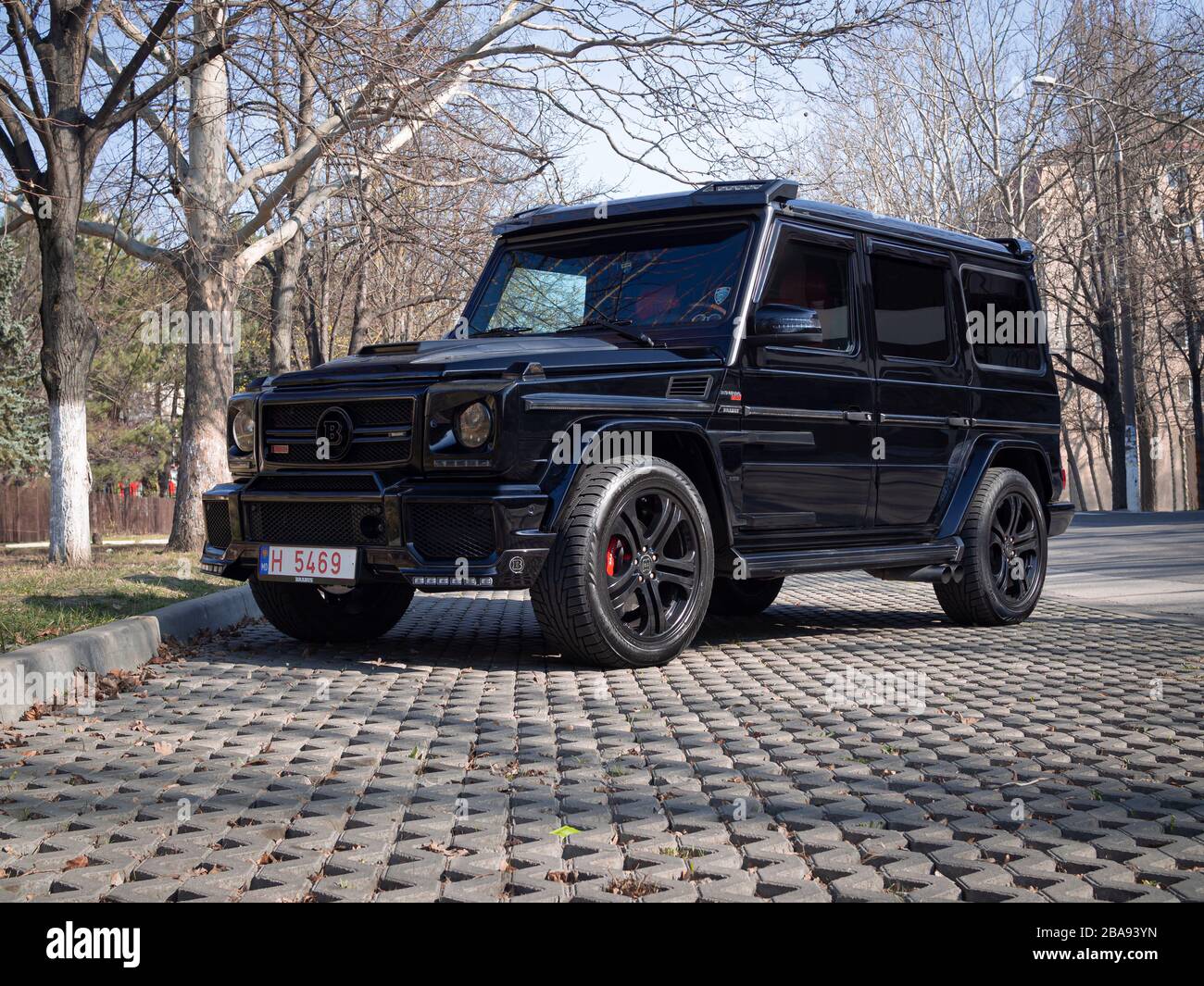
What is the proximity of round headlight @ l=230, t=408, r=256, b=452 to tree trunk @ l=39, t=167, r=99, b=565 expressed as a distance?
601 cm

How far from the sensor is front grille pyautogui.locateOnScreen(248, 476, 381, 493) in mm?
6945

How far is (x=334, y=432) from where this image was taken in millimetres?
7082

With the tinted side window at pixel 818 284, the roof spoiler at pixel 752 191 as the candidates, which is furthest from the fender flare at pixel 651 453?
the roof spoiler at pixel 752 191

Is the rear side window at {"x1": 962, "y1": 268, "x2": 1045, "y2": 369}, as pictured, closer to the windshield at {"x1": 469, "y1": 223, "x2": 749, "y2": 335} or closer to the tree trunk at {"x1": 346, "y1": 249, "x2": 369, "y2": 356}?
the windshield at {"x1": 469, "y1": 223, "x2": 749, "y2": 335}

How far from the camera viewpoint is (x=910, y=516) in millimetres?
8727

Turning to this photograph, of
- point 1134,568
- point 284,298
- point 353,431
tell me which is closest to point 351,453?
point 353,431

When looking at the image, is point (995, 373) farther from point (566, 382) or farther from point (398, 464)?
point (398, 464)

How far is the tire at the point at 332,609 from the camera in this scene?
26.2ft

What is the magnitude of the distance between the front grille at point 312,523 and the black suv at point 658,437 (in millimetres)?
14

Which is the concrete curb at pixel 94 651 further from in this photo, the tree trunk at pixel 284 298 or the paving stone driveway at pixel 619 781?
the tree trunk at pixel 284 298

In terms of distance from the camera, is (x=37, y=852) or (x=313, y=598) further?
(x=313, y=598)

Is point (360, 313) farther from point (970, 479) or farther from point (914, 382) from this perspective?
point (914, 382)

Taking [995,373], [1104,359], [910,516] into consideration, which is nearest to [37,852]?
[910,516]
